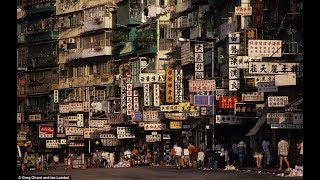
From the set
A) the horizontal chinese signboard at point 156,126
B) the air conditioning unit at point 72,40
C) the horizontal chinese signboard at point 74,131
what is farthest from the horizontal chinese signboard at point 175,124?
the air conditioning unit at point 72,40

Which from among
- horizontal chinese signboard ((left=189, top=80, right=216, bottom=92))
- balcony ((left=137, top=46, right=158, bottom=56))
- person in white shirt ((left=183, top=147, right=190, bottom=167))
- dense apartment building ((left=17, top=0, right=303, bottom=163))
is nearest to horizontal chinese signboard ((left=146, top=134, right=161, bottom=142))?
dense apartment building ((left=17, top=0, right=303, bottom=163))

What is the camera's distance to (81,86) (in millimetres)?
96875

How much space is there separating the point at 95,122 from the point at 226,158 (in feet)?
109

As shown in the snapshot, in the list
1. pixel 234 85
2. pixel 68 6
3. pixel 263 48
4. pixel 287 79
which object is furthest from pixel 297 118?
pixel 68 6

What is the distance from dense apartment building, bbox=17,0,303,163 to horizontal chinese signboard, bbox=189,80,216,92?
61mm

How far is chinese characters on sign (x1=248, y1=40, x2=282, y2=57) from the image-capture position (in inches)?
1737

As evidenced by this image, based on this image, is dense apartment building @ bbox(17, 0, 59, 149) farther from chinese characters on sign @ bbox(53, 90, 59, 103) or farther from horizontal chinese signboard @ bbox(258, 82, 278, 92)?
horizontal chinese signboard @ bbox(258, 82, 278, 92)

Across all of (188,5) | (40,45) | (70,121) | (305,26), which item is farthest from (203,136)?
(305,26)

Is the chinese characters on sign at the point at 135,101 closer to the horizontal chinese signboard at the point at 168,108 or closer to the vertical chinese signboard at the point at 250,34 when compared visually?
the horizontal chinese signboard at the point at 168,108

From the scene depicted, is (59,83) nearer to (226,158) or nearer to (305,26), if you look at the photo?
(226,158)

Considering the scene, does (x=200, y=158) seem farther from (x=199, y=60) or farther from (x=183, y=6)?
(x=183, y=6)

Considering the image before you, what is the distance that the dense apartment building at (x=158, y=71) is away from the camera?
47938 mm

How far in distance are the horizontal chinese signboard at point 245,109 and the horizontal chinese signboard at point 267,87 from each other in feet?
18.8

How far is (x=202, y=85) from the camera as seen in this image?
54469mm
